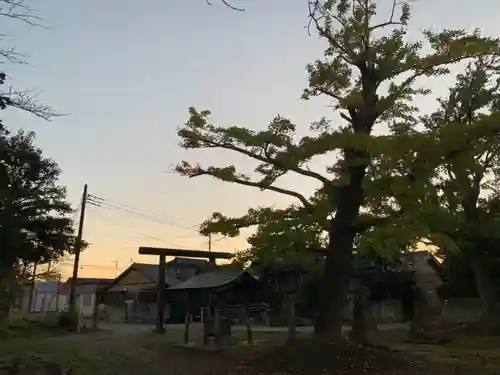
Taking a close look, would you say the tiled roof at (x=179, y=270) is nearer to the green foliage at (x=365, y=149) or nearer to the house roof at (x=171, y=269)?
the house roof at (x=171, y=269)

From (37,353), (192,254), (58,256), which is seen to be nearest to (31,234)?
(58,256)

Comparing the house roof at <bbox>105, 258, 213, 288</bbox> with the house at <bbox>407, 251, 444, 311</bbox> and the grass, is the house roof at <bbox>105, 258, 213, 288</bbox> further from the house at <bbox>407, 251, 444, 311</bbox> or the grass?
the grass

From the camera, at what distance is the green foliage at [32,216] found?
74.7 ft

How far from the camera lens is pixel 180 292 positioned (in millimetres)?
36938

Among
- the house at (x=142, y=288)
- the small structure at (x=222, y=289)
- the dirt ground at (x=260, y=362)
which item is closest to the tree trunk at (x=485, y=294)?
the dirt ground at (x=260, y=362)

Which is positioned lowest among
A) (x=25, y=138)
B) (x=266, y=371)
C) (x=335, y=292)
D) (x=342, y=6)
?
(x=266, y=371)

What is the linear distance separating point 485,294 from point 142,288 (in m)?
28.4

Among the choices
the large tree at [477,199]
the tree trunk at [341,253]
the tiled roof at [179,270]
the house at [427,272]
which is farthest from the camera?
the tiled roof at [179,270]

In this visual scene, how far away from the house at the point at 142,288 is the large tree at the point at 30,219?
42.7 ft

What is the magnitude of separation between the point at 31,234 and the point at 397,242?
19.0 meters

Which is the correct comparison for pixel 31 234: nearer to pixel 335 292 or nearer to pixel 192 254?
pixel 192 254

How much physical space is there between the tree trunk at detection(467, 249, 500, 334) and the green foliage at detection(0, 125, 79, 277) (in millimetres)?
17289

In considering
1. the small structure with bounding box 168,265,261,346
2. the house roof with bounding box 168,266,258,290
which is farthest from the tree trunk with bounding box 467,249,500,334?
the house roof with bounding box 168,266,258,290

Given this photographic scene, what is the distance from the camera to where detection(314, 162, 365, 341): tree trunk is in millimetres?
12039
